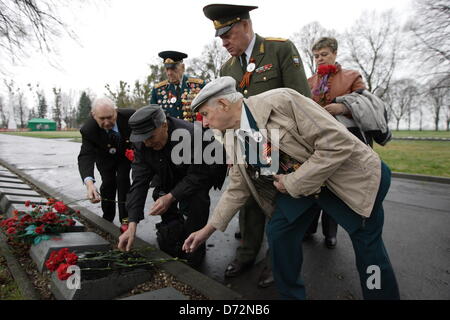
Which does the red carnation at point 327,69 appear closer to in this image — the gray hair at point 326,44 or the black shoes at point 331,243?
the gray hair at point 326,44

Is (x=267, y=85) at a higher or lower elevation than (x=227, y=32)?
lower

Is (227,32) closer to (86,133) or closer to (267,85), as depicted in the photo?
(267,85)

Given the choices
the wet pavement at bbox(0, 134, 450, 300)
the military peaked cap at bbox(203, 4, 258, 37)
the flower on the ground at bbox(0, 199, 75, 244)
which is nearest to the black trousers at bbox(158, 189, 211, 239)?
the wet pavement at bbox(0, 134, 450, 300)

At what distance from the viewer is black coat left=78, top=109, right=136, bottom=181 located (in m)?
3.51

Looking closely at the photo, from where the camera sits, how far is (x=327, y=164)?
1.53m

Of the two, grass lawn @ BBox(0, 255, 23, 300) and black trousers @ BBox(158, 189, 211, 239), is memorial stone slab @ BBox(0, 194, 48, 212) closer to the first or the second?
grass lawn @ BBox(0, 255, 23, 300)

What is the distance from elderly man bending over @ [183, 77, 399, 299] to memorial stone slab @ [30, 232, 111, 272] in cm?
156

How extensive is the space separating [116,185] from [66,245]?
1.67 metres

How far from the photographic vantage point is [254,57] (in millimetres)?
2547
